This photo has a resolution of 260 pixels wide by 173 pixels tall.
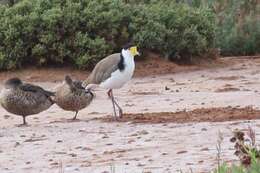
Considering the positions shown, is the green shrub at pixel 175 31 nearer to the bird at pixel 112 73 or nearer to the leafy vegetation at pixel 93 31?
the leafy vegetation at pixel 93 31

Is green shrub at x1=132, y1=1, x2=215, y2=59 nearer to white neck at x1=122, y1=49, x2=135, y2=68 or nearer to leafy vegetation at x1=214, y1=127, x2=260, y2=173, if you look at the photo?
white neck at x1=122, y1=49, x2=135, y2=68

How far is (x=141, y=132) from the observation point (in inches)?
485

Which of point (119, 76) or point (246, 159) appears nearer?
point (246, 159)

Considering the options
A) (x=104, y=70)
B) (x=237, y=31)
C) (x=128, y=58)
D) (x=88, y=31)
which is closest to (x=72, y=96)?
(x=104, y=70)

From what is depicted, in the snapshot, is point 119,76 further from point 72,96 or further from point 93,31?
point 93,31

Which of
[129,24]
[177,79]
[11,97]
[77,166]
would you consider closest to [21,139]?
[11,97]

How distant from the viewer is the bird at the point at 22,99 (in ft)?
45.6

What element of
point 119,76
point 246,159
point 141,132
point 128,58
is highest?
point 246,159

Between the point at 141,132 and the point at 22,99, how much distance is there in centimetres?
242

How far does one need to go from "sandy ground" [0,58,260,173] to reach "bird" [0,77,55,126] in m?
0.28

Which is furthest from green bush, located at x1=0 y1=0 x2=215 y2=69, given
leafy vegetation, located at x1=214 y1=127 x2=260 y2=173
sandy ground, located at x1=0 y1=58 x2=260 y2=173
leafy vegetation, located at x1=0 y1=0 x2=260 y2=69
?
leafy vegetation, located at x1=214 y1=127 x2=260 y2=173

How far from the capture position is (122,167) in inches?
386

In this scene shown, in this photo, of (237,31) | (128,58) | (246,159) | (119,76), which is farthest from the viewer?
(237,31)

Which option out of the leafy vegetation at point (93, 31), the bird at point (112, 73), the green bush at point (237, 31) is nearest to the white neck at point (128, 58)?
the bird at point (112, 73)
